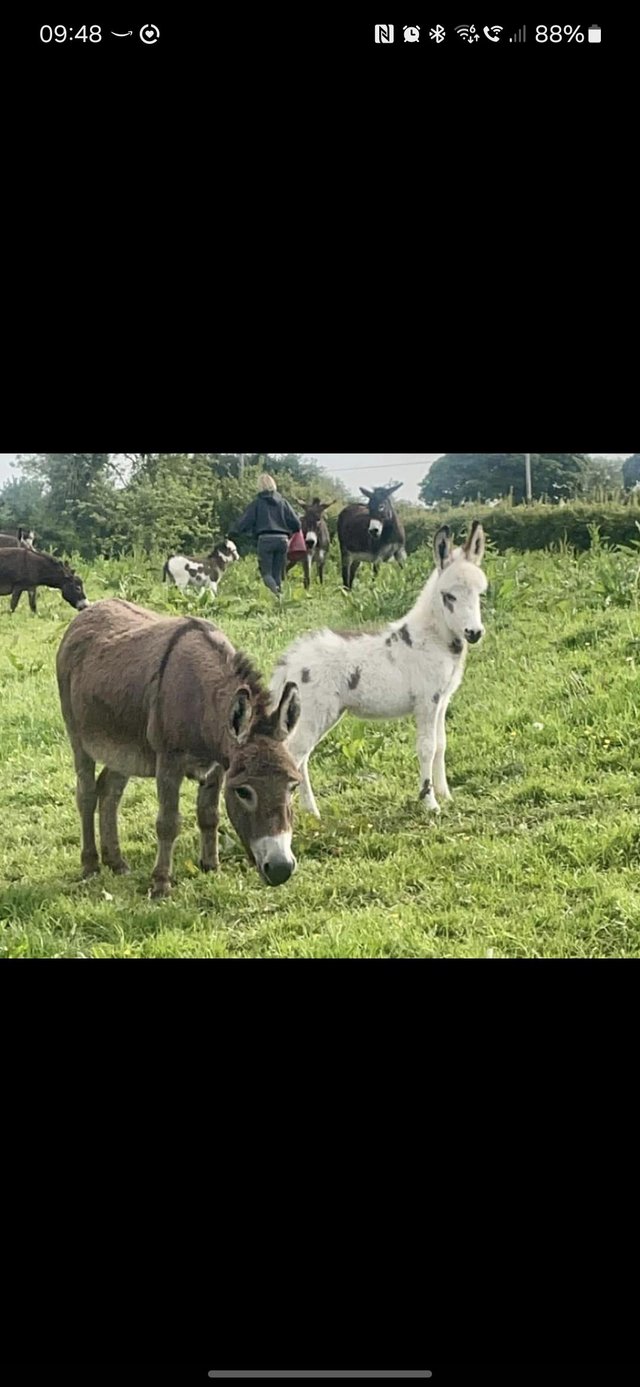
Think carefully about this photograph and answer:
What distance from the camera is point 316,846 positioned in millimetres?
3031

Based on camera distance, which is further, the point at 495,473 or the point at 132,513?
the point at 132,513

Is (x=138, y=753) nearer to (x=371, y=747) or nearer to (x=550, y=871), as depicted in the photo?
(x=371, y=747)

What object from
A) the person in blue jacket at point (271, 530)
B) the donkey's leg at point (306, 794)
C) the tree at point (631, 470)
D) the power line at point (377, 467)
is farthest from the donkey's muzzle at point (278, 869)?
the tree at point (631, 470)

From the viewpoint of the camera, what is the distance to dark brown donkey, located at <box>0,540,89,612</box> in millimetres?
3184

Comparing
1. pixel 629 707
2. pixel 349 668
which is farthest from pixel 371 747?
pixel 629 707

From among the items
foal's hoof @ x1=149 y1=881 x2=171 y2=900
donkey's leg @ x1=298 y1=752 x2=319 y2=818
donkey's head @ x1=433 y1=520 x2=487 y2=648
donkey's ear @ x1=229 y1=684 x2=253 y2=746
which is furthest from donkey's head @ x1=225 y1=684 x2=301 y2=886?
donkey's head @ x1=433 y1=520 x2=487 y2=648

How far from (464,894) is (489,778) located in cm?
30

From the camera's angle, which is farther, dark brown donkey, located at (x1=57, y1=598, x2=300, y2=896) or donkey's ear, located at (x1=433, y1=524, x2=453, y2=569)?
donkey's ear, located at (x1=433, y1=524, x2=453, y2=569)

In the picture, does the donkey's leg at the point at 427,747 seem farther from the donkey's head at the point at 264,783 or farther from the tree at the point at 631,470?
the tree at the point at 631,470

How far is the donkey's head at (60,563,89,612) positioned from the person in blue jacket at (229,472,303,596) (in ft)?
1.35

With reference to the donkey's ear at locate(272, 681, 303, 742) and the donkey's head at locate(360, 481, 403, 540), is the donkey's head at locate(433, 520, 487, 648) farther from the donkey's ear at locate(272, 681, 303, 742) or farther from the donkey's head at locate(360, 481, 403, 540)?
the donkey's ear at locate(272, 681, 303, 742)

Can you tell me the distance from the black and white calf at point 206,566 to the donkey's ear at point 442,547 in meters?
0.49

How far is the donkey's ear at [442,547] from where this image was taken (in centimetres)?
309
